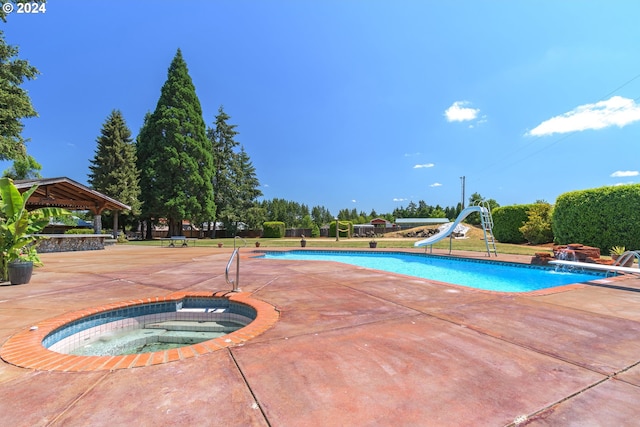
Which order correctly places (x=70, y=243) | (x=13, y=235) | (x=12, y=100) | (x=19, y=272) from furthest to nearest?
(x=70, y=243), (x=12, y=100), (x=13, y=235), (x=19, y=272)

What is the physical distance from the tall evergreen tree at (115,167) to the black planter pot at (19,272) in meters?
21.9

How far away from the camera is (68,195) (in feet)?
58.3

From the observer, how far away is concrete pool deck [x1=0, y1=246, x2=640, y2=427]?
175 centimetres

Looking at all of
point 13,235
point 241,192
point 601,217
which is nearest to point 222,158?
point 241,192

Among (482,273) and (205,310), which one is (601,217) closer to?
(482,273)

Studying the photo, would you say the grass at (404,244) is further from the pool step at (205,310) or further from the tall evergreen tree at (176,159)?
the pool step at (205,310)

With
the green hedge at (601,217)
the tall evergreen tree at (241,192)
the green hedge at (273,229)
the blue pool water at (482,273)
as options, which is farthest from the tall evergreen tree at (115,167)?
the green hedge at (601,217)

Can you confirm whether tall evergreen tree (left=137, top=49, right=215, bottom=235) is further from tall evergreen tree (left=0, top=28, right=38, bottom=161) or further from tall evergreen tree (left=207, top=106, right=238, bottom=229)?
tall evergreen tree (left=0, top=28, right=38, bottom=161)

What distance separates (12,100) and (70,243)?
7.71 meters

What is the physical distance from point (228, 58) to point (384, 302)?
17.9 meters

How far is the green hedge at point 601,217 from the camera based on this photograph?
11.5 meters

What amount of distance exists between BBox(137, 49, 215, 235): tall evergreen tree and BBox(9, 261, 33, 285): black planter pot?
72.7ft

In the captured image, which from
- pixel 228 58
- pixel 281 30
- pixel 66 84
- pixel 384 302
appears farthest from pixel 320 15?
pixel 66 84

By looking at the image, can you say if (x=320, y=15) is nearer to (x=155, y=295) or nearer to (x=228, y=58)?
(x=228, y=58)
